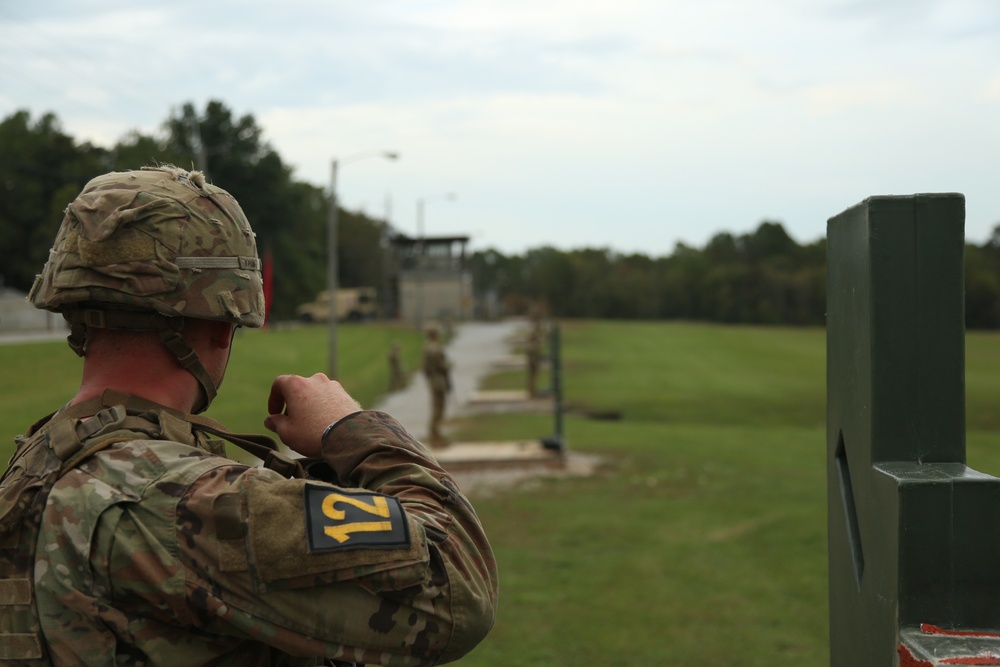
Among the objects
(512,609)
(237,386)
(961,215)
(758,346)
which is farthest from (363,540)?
(758,346)

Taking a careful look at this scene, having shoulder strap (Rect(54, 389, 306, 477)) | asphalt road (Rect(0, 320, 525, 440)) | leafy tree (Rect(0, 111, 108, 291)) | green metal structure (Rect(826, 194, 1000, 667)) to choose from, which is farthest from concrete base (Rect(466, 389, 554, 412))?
shoulder strap (Rect(54, 389, 306, 477))

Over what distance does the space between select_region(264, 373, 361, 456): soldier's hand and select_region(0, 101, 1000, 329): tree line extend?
600mm

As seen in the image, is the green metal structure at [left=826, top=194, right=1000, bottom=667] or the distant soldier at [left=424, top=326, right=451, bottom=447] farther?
the distant soldier at [left=424, top=326, right=451, bottom=447]

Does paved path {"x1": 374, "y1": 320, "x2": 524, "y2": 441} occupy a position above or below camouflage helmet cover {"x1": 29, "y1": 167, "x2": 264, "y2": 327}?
below

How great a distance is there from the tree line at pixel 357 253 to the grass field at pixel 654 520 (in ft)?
10.4

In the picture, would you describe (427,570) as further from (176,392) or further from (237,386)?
(237,386)

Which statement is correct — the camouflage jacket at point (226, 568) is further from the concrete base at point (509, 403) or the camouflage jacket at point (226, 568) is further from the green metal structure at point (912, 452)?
the concrete base at point (509, 403)

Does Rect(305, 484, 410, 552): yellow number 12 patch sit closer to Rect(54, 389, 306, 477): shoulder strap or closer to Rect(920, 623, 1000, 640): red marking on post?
Rect(54, 389, 306, 477): shoulder strap

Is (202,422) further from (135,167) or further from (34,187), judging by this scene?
(34,187)

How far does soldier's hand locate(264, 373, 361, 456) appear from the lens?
2010mm

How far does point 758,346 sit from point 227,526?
51.3 m

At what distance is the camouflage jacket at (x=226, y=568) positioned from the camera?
64.5 inches

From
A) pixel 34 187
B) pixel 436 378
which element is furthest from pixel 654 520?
pixel 34 187

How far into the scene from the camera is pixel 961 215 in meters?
1.96
